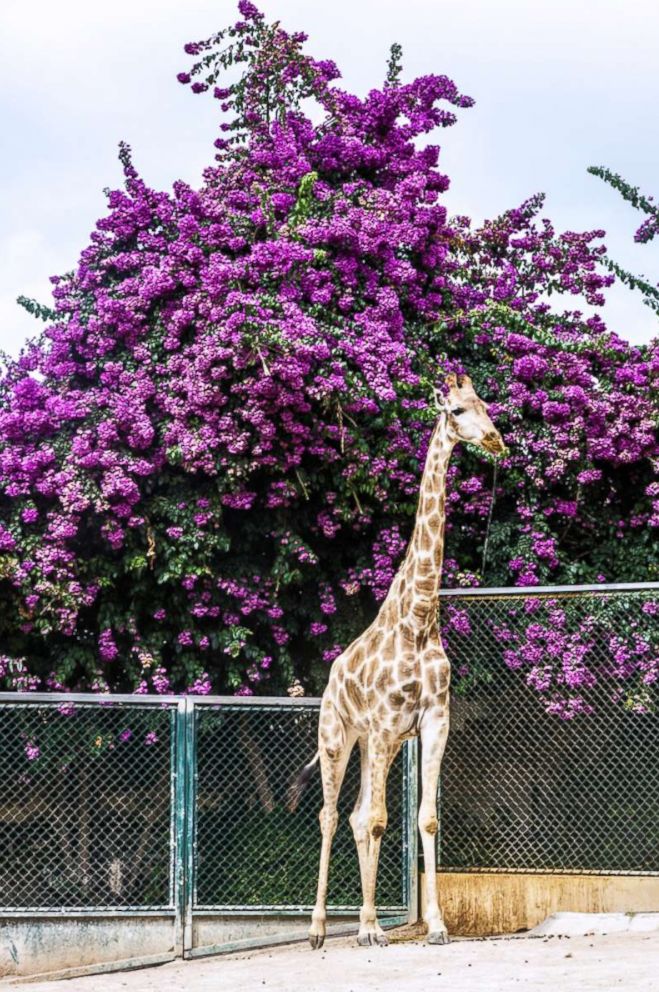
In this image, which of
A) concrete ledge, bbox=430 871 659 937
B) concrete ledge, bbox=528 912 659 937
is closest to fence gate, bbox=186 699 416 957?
concrete ledge, bbox=430 871 659 937

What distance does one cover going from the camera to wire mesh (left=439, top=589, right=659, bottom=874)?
892 cm

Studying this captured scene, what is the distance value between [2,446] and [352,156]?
3734mm

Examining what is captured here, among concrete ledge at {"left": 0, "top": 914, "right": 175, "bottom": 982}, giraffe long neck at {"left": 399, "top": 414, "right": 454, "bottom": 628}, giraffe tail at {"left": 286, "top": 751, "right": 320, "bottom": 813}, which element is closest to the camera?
giraffe long neck at {"left": 399, "top": 414, "right": 454, "bottom": 628}

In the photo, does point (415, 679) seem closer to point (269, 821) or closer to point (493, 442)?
point (493, 442)

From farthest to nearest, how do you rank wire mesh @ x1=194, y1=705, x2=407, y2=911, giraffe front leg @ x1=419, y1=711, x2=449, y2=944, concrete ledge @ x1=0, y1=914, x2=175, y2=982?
wire mesh @ x1=194, y1=705, x2=407, y2=911
concrete ledge @ x1=0, y1=914, x2=175, y2=982
giraffe front leg @ x1=419, y1=711, x2=449, y2=944

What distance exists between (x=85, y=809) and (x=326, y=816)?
6.18ft

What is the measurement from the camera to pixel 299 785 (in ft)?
29.4

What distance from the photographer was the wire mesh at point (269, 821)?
9.12 metres

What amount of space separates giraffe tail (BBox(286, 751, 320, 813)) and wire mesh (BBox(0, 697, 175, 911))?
33.1 inches

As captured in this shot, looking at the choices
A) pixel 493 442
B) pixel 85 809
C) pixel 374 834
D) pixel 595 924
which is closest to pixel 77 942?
pixel 85 809

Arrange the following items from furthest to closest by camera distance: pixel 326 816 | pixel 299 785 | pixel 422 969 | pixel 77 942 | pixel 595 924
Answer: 1. pixel 299 785
2. pixel 77 942
3. pixel 326 816
4. pixel 595 924
5. pixel 422 969

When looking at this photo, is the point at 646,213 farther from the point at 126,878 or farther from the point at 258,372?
the point at 126,878

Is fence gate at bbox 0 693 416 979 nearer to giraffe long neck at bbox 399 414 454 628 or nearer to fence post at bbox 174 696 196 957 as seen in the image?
fence post at bbox 174 696 196 957

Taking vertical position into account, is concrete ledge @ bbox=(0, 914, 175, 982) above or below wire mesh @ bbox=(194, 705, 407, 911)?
below
